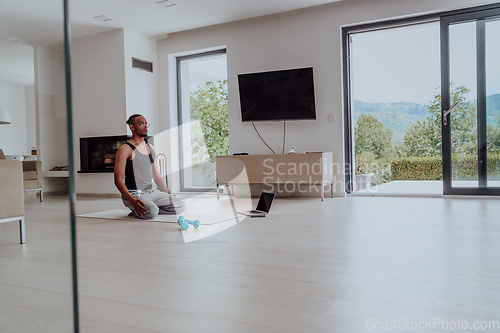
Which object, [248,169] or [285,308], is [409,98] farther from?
[285,308]

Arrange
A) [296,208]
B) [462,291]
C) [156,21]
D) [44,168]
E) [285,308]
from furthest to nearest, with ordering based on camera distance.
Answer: [156,21] < [296,208] < [462,291] < [285,308] < [44,168]

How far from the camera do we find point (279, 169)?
17.1 ft

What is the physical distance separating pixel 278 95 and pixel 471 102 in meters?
2.44

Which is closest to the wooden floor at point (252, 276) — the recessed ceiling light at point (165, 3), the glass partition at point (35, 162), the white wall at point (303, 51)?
the glass partition at point (35, 162)

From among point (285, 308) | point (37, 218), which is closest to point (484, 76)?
point (285, 308)

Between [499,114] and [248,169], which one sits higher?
[499,114]

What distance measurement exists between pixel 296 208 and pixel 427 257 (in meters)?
2.32

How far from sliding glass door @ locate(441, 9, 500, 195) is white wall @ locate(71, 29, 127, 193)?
4.70 meters

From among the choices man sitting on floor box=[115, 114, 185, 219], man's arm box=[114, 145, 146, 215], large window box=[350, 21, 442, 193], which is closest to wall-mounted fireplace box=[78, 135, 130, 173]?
man sitting on floor box=[115, 114, 185, 219]

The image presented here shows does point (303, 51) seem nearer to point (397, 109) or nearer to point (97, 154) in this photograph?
point (397, 109)

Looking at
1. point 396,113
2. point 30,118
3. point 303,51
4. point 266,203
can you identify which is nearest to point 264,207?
point 266,203

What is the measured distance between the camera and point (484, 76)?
4.67 m

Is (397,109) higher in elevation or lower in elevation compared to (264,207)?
higher

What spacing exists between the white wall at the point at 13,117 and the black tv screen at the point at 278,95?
4.69m
